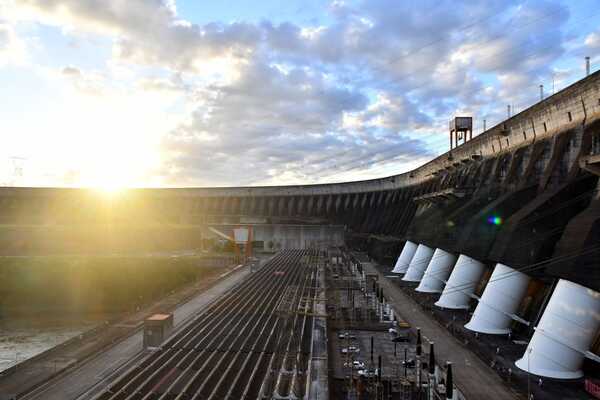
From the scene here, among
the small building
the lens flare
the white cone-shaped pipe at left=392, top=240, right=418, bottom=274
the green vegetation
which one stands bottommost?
the green vegetation

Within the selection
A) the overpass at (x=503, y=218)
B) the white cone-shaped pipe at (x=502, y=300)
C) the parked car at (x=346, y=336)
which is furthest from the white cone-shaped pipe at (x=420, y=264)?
the parked car at (x=346, y=336)

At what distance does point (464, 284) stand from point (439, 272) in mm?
7427

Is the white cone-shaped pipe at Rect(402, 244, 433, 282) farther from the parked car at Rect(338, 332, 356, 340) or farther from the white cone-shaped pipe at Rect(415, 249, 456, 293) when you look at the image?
the parked car at Rect(338, 332, 356, 340)

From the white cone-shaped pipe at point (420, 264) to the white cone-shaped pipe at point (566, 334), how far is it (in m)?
27.5

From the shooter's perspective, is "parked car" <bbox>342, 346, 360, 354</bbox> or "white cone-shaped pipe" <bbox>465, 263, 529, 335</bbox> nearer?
"parked car" <bbox>342, 346, 360, 354</bbox>

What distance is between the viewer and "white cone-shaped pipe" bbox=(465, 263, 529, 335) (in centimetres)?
2619

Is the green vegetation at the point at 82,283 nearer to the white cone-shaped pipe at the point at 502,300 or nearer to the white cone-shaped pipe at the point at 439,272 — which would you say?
the white cone-shaped pipe at the point at 439,272

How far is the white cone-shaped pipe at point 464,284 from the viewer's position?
33.3 meters

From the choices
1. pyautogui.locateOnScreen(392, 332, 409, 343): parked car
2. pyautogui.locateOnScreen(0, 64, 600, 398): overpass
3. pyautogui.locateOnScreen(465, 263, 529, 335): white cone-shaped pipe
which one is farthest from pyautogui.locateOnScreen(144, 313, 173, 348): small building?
pyautogui.locateOnScreen(465, 263, 529, 335): white cone-shaped pipe

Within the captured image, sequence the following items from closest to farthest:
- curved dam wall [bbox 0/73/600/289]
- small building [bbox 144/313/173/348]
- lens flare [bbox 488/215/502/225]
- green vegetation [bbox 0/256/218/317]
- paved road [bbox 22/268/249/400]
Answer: paved road [bbox 22/268/249/400] < small building [bbox 144/313/173/348] < curved dam wall [bbox 0/73/600/289] < lens flare [bbox 488/215/502/225] < green vegetation [bbox 0/256/218/317]

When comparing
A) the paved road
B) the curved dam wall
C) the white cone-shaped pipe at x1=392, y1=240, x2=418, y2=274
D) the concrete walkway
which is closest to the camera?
the paved road

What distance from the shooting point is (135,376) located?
1667 centimetres

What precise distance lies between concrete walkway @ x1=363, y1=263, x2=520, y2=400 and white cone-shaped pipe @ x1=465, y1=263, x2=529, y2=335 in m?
2.41

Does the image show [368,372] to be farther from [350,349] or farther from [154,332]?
[154,332]
